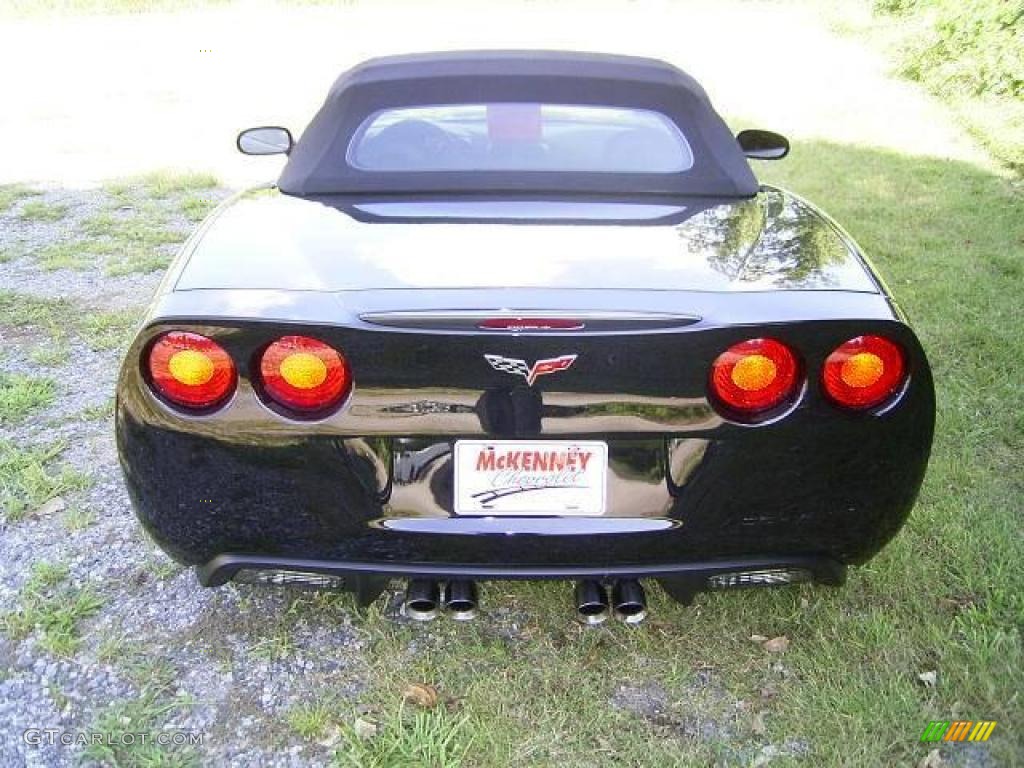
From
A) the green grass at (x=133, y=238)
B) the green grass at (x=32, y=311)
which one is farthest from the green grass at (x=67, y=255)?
the green grass at (x=32, y=311)

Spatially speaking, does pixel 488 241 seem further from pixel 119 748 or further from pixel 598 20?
pixel 598 20

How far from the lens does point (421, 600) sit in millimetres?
2057

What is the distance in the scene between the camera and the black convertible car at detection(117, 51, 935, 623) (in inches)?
68.9

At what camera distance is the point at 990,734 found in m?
2.01

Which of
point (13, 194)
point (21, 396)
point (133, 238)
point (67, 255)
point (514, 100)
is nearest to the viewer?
point (514, 100)

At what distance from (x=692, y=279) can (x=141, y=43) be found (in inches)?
634

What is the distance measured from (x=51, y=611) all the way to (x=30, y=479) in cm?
78

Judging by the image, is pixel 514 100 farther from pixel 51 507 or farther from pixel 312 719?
pixel 51 507

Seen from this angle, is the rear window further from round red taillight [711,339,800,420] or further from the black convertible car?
round red taillight [711,339,800,420]

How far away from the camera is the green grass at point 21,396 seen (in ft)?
11.4

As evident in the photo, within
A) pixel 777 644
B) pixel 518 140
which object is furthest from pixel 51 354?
pixel 777 644

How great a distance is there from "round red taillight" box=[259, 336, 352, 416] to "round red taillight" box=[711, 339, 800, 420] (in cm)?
76

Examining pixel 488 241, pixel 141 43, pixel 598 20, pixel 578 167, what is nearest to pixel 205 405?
pixel 488 241

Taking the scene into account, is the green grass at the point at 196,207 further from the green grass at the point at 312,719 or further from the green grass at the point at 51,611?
the green grass at the point at 312,719
